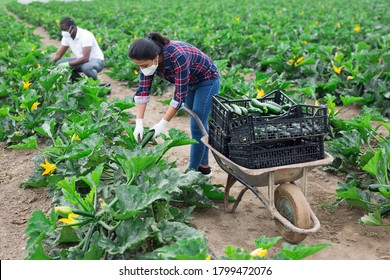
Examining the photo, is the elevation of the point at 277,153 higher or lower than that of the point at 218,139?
higher

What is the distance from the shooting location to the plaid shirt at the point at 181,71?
4188 millimetres

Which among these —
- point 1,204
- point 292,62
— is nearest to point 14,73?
point 1,204

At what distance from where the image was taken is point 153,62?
13.7 feet

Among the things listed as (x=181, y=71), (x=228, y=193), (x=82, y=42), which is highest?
(x=181, y=71)

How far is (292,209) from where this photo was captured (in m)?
3.70

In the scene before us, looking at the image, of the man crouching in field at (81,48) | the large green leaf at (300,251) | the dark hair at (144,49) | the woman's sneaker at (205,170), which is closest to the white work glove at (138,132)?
the dark hair at (144,49)

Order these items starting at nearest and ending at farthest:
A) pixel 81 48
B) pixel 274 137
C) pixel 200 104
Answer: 1. pixel 274 137
2. pixel 200 104
3. pixel 81 48

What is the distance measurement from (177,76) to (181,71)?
0.06 meters

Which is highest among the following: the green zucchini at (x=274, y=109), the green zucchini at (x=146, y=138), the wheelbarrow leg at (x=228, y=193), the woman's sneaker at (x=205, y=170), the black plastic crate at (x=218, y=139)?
the green zucchini at (x=274, y=109)

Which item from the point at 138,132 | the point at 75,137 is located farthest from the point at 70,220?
the point at 138,132

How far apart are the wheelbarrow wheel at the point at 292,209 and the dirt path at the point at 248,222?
→ 20 centimetres

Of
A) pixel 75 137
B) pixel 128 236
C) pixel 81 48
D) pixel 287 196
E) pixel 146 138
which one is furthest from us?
pixel 81 48

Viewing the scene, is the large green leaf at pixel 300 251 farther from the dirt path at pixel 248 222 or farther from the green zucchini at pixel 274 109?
the green zucchini at pixel 274 109

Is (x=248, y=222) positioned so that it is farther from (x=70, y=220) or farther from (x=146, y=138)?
(x=70, y=220)
